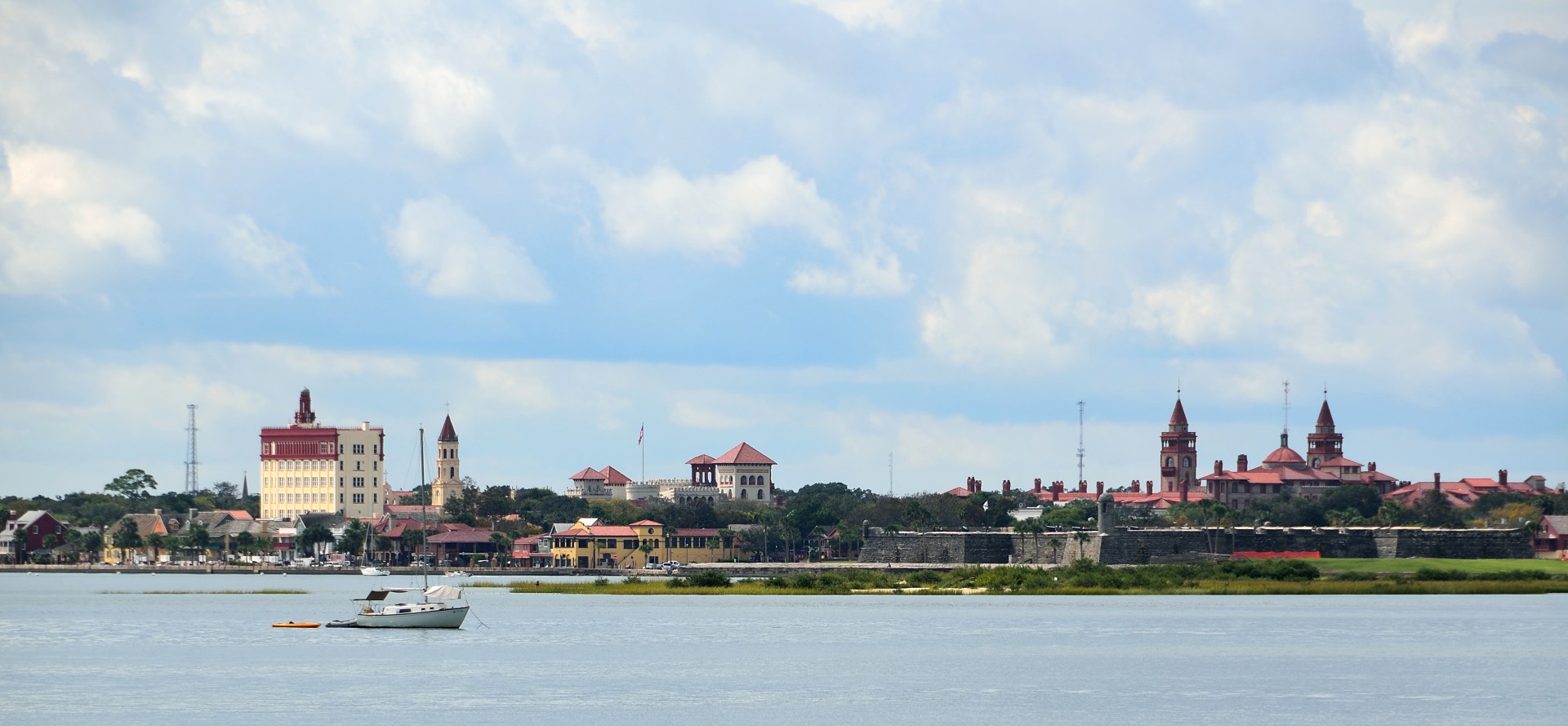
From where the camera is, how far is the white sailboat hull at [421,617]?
8725 cm

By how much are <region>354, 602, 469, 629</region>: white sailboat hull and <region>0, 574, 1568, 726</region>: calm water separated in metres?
0.79

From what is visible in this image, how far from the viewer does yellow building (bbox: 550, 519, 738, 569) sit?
196 metres

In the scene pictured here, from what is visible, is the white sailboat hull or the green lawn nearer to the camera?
the white sailboat hull

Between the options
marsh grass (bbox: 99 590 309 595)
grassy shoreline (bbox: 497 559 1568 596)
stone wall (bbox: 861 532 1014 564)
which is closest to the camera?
grassy shoreline (bbox: 497 559 1568 596)

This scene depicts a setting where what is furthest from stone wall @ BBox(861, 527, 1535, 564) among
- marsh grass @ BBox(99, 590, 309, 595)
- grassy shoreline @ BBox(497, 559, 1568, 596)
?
marsh grass @ BBox(99, 590, 309, 595)

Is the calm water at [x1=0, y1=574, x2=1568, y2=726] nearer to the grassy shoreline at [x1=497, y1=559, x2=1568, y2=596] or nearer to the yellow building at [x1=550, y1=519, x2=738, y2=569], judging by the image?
the grassy shoreline at [x1=497, y1=559, x2=1568, y2=596]

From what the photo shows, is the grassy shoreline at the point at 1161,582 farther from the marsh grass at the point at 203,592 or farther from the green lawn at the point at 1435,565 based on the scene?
the marsh grass at the point at 203,592

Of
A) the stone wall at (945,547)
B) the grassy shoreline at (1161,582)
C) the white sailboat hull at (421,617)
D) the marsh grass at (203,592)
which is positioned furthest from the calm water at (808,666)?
the stone wall at (945,547)

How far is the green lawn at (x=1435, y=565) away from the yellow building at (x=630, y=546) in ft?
208

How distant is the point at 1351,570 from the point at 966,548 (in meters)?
31.2

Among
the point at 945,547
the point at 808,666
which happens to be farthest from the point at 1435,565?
the point at 808,666

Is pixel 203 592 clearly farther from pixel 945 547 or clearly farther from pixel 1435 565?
pixel 1435 565

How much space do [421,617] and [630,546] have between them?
10919 centimetres

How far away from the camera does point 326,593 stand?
137875 millimetres
